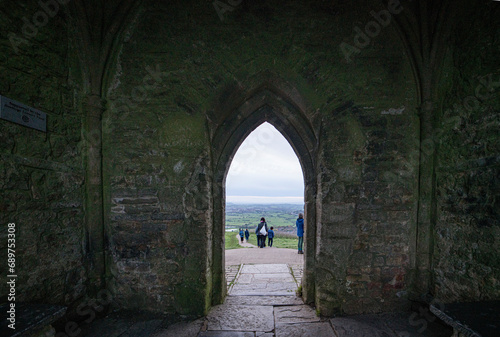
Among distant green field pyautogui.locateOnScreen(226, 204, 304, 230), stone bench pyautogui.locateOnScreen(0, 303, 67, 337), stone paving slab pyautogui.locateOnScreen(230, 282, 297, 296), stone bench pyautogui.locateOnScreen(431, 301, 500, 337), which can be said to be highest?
stone bench pyautogui.locateOnScreen(431, 301, 500, 337)

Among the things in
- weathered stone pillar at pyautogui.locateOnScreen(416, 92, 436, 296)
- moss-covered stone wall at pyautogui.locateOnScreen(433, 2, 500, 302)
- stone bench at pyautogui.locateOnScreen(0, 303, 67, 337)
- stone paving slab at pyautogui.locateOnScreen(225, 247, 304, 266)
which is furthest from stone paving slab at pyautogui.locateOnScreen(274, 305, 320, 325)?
stone bench at pyautogui.locateOnScreen(0, 303, 67, 337)

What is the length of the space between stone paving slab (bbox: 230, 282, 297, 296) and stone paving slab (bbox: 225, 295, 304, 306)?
0.10 m

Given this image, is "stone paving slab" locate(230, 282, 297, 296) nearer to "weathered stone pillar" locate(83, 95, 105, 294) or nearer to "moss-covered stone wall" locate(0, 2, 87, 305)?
"weathered stone pillar" locate(83, 95, 105, 294)

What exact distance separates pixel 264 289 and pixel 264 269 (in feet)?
3.53

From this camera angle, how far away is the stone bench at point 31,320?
4.99 feet

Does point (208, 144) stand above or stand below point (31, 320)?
above

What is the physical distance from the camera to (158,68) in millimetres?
2936

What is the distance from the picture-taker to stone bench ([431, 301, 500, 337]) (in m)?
1.43

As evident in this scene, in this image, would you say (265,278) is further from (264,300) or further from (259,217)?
(259,217)

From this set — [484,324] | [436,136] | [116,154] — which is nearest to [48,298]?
[116,154]

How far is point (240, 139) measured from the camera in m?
3.30

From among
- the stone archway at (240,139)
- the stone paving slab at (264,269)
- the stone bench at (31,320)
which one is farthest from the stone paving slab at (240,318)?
the stone bench at (31,320)

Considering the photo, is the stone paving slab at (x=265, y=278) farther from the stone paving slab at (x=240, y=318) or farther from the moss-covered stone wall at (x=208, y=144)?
the moss-covered stone wall at (x=208, y=144)

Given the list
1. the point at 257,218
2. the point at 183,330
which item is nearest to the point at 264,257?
the point at 183,330
